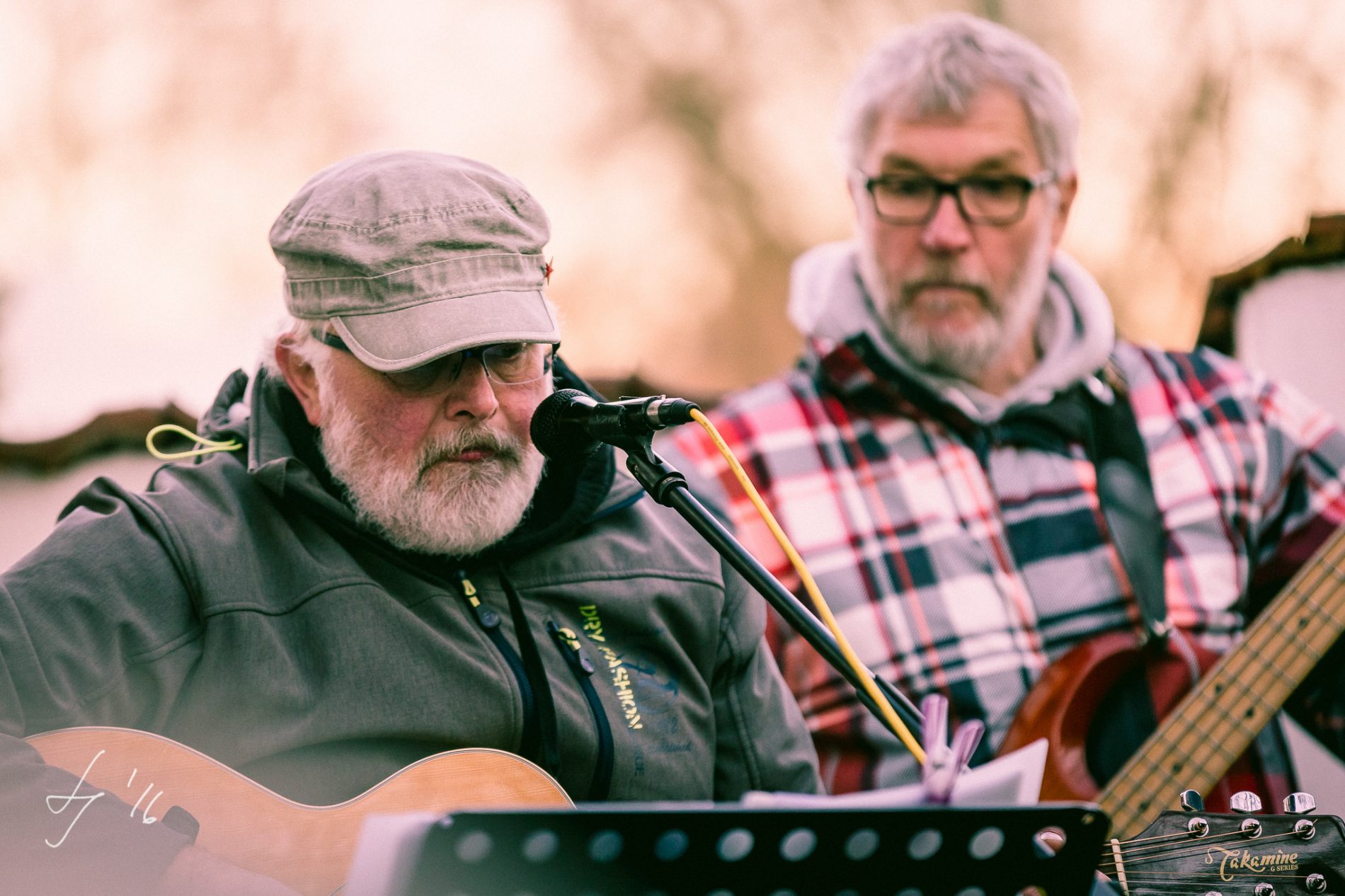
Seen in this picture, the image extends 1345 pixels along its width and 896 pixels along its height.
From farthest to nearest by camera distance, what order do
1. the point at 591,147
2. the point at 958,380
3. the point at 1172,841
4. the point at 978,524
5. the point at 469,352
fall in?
the point at 591,147, the point at 958,380, the point at 978,524, the point at 469,352, the point at 1172,841

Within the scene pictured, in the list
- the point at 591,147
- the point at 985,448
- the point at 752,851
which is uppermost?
the point at 591,147

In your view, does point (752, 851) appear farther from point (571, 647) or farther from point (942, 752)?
point (571, 647)

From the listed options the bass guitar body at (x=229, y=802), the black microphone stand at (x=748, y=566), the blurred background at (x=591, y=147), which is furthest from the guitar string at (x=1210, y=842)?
the blurred background at (x=591, y=147)

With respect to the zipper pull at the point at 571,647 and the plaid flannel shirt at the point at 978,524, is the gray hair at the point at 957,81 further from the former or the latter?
the zipper pull at the point at 571,647

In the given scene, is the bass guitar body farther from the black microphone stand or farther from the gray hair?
the gray hair

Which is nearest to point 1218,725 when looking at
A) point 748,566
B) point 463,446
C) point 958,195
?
point 958,195

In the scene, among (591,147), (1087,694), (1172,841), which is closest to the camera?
(1172,841)

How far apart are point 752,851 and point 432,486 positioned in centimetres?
102

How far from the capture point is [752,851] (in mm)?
1015

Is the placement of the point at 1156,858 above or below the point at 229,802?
below

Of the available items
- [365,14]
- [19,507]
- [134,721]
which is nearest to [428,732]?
[134,721]

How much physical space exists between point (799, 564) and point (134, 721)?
3.18 feet

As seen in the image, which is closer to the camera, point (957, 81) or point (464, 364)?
point (464, 364)

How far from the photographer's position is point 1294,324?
3439 millimetres
